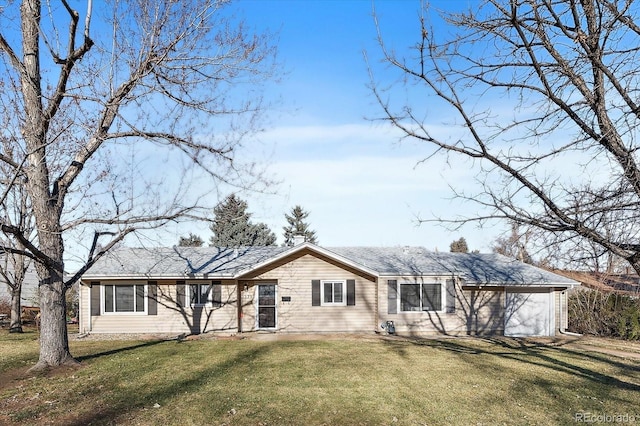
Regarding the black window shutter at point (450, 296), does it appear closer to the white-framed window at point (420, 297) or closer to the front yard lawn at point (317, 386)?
the white-framed window at point (420, 297)

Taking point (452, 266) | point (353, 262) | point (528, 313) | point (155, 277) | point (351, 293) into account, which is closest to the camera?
point (155, 277)

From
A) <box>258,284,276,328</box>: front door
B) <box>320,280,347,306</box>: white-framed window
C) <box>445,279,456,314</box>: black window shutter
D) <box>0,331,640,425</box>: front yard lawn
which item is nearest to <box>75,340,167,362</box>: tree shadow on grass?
<box>0,331,640,425</box>: front yard lawn

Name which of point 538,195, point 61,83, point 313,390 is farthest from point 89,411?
point 538,195

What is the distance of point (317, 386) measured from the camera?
851 cm

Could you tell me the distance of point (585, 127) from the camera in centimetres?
536

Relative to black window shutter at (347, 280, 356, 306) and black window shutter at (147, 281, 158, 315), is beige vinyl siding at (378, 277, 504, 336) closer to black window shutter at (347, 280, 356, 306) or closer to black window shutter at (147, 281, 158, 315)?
black window shutter at (347, 280, 356, 306)

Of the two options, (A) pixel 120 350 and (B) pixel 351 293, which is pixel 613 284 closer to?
(B) pixel 351 293

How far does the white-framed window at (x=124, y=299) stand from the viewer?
52.0ft

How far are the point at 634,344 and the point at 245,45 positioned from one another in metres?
17.9

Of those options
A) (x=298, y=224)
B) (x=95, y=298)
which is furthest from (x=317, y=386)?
(x=298, y=224)

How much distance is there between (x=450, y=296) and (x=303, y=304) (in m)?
5.99

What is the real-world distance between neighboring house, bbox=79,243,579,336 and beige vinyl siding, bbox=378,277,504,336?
0.04 meters

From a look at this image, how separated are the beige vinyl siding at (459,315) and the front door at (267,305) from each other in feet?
14.2

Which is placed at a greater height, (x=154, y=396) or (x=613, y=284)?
(x=613, y=284)
